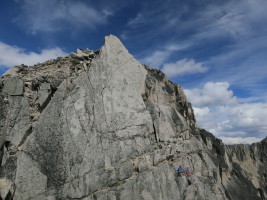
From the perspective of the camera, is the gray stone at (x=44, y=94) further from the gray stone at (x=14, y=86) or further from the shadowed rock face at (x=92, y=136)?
the gray stone at (x=14, y=86)

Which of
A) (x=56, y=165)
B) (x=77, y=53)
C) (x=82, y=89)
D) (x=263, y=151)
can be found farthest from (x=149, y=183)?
(x=263, y=151)

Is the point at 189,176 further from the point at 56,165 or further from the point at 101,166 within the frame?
the point at 56,165

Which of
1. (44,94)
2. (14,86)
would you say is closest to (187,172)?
(44,94)

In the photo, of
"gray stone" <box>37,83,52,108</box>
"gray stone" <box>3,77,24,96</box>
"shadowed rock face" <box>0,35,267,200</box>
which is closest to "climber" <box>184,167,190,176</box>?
"shadowed rock face" <box>0,35,267,200</box>

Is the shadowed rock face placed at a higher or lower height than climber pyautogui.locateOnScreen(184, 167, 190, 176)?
higher

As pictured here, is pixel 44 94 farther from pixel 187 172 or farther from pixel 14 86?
pixel 187 172

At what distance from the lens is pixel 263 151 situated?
68.3 meters

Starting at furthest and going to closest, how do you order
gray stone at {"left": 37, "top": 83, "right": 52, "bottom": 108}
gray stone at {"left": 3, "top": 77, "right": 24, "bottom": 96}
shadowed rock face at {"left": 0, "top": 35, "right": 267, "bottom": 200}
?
1. gray stone at {"left": 37, "top": 83, "right": 52, "bottom": 108}
2. gray stone at {"left": 3, "top": 77, "right": 24, "bottom": 96}
3. shadowed rock face at {"left": 0, "top": 35, "right": 267, "bottom": 200}

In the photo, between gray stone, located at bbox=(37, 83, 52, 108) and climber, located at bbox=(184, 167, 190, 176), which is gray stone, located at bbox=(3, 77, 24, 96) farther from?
climber, located at bbox=(184, 167, 190, 176)

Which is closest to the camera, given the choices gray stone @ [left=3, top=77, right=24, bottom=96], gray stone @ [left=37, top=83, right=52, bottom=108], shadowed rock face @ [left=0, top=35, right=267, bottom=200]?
shadowed rock face @ [left=0, top=35, right=267, bottom=200]

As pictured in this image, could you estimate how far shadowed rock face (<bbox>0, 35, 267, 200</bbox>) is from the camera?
16141 mm

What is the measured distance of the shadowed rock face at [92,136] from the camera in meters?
16.1

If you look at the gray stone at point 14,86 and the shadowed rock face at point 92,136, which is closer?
the shadowed rock face at point 92,136

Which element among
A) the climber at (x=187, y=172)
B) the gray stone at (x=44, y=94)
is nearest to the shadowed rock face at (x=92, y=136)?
the gray stone at (x=44, y=94)
